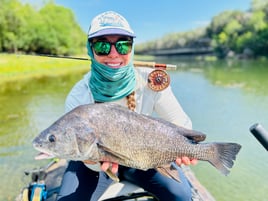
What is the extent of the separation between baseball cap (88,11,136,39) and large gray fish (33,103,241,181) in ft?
2.18

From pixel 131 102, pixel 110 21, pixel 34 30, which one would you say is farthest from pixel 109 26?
pixel 34 30

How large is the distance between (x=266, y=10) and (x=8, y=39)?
61607 millimetres

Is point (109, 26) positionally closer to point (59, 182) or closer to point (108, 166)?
point (108, 166)

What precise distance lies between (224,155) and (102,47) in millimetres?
1330

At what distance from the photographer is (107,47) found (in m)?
2.84

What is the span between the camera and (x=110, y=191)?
3.31 m

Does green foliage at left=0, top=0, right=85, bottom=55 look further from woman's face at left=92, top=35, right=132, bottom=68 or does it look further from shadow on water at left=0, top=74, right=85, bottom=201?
woman's face at left=92, top=35, right=132, bottom=68

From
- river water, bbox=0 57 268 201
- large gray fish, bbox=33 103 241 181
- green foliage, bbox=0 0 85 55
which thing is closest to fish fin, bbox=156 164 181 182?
large gray fish, bbox=33 103 241 181

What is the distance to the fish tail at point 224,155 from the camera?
7.97 ft

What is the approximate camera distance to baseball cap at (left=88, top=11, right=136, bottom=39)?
108 inches

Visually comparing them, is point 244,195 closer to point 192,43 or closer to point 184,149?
point 184,149

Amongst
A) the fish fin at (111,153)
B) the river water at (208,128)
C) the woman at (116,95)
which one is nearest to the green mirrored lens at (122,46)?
the woman at (116,95)

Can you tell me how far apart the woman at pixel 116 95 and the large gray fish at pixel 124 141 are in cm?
44

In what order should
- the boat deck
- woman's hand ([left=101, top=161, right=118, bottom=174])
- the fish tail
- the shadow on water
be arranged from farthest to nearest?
the shadow on water, the boat deck, the fish tail, woman's hand ([left=101, top=161, right=118, bottom=174])
